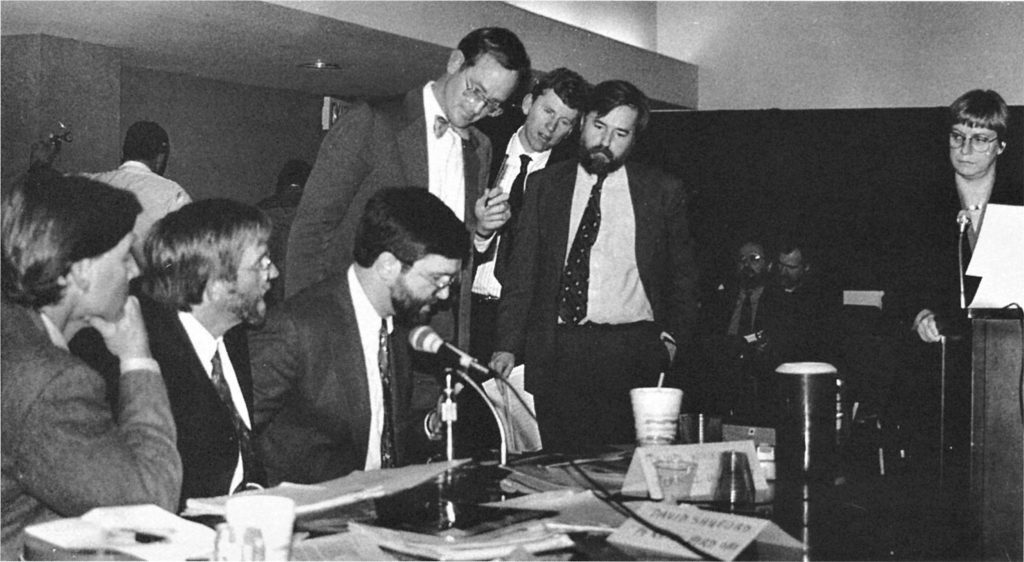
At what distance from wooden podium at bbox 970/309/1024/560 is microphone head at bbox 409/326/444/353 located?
0.95 metres

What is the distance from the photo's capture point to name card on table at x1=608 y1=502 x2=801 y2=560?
1.61 meters

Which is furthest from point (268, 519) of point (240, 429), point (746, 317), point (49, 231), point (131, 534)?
point (746, 317)

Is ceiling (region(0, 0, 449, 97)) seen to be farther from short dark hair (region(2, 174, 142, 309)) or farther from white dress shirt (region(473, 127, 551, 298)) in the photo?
short dark hair (region(2, 174, 142, 309))

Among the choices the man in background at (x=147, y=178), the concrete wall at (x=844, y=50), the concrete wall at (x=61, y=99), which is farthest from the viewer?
the concrete wall at (x=844, y=50)

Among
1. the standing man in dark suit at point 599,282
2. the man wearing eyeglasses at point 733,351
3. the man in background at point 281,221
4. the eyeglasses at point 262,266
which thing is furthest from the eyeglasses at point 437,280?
the man wearing eyeglasses at point 733,351

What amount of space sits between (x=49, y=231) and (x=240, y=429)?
544 millimetres

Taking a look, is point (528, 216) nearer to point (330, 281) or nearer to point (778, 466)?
point (330, 281)

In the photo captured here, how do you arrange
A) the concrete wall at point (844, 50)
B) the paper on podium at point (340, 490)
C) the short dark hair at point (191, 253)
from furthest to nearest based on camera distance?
the concrete wall at point (844, 50) < the short dark hair at point (191, 253) < the paper on podium at point (340, 490)

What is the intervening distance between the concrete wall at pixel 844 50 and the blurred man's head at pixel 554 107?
418 centimetres

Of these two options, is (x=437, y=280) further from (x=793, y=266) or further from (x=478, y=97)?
(x=793, y=266)

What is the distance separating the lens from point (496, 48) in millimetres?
2896

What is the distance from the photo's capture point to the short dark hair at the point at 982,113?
127 inches

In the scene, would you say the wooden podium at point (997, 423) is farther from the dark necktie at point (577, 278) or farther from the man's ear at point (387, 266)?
the dark necktie at point (577, 278)

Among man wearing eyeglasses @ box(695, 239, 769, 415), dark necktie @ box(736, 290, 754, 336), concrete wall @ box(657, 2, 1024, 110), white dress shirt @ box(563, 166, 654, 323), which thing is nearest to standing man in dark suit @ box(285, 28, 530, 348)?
white dress shirt @ box(563, 166, 654, 323)
